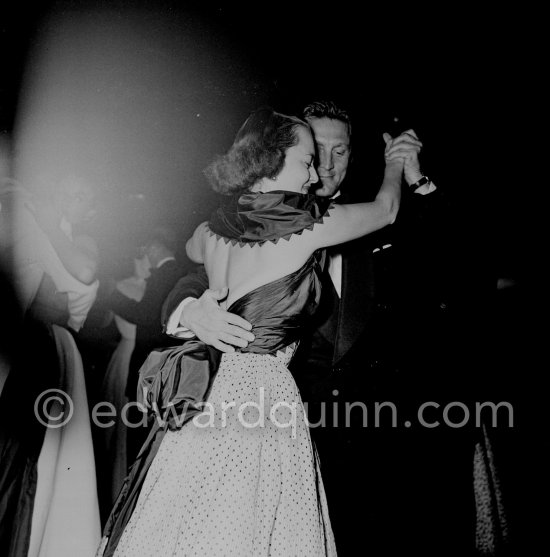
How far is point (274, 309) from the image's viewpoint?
57.1 inches

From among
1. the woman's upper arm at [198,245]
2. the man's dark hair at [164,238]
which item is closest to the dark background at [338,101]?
the man's dark hair at [164,238]

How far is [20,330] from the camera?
221 cm

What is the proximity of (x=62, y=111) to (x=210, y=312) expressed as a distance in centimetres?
150

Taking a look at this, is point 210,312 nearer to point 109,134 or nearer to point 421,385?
point 421,385

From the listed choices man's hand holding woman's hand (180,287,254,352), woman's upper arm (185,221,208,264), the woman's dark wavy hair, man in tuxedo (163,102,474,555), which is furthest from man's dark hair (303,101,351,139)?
man's hand holding woman's hand (180,287,254,352)

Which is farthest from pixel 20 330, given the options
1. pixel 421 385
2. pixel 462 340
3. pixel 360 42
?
pixel 360 42

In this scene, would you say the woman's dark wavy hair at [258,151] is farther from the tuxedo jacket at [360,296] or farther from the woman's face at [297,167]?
the tuxedo jacket at [360,296]

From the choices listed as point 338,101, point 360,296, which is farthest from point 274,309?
point 338,101

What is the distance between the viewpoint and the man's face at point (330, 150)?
221 centimetres

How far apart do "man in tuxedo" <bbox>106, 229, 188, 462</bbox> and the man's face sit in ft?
3.15

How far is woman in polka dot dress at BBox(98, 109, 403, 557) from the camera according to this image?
118 centimetres

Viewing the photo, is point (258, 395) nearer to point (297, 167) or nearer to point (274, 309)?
point (274, 309)

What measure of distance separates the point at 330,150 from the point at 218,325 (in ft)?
3.70

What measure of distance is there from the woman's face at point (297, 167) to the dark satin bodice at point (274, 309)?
1.08 feet
